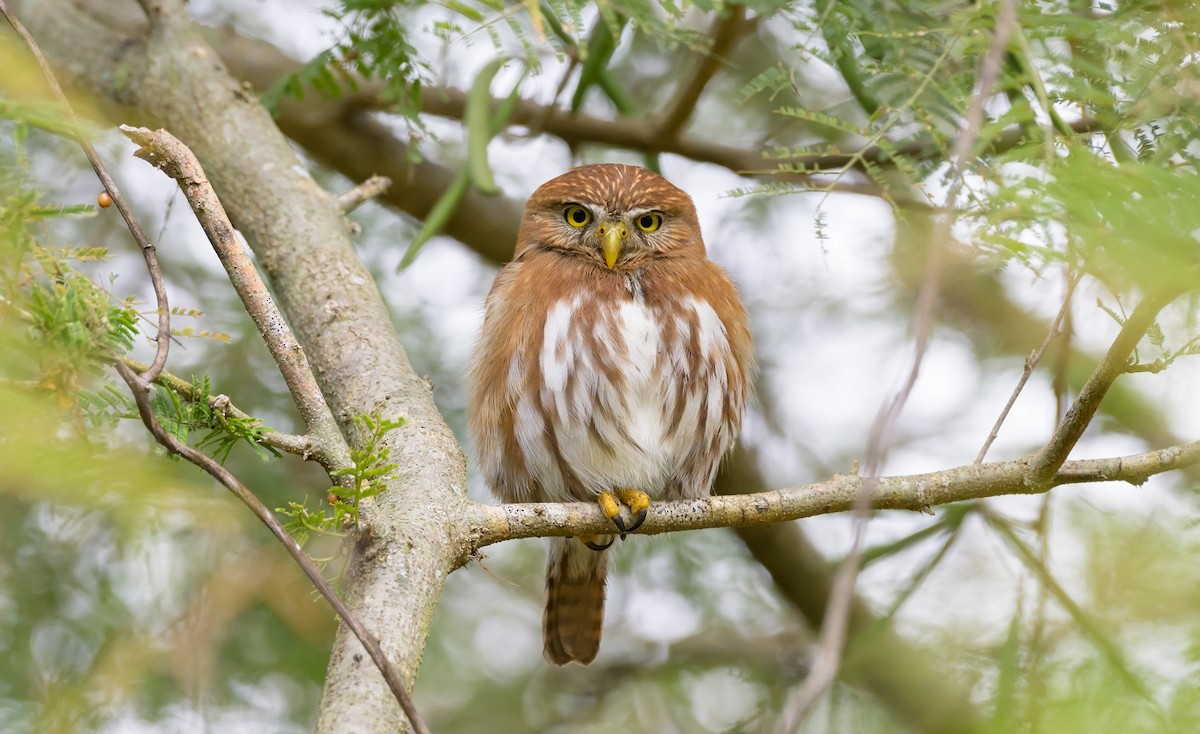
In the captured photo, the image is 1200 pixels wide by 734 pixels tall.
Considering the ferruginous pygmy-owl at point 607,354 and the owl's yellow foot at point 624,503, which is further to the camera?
→ the ferruginous pygmy-owl at point 607,354

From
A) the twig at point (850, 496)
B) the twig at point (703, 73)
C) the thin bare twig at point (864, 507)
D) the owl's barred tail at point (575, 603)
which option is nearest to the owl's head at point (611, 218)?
the twig at point (703, 73)

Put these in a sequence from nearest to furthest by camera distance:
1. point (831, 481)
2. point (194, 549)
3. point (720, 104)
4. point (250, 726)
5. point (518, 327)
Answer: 1. point (831, 481)
2. point (194, 549)
3. point (518, 327)
4. point (250, 726)
5. point (720, 104)

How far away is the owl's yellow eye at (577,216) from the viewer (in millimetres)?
4312

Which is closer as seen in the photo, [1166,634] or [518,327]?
[1166,634]

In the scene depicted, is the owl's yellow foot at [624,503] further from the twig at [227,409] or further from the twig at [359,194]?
the twig at [359,194]

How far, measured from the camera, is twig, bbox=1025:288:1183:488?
212cm

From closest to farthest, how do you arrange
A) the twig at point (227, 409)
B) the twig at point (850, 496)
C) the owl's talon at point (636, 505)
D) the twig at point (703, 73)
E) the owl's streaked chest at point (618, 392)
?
the twig at point (227, 409)
the twig at point (850, 496)
the owl's talon at point (636, 505)
the owl's streaked chest at point (618, 392)
the twig at point (703, 73)

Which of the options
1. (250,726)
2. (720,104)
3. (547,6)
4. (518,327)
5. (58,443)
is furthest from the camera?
(720,104)

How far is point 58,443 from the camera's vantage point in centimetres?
198

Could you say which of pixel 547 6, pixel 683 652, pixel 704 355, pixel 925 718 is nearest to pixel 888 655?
pixel 925 718

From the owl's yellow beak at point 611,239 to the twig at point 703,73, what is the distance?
2.31ft

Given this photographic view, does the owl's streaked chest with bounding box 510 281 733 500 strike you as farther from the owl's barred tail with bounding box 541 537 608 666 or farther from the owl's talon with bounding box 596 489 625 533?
the owl's barred tail with bounding box 541 537 608 666

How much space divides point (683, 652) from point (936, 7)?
11.1 feet

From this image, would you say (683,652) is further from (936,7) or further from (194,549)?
(936,7)
